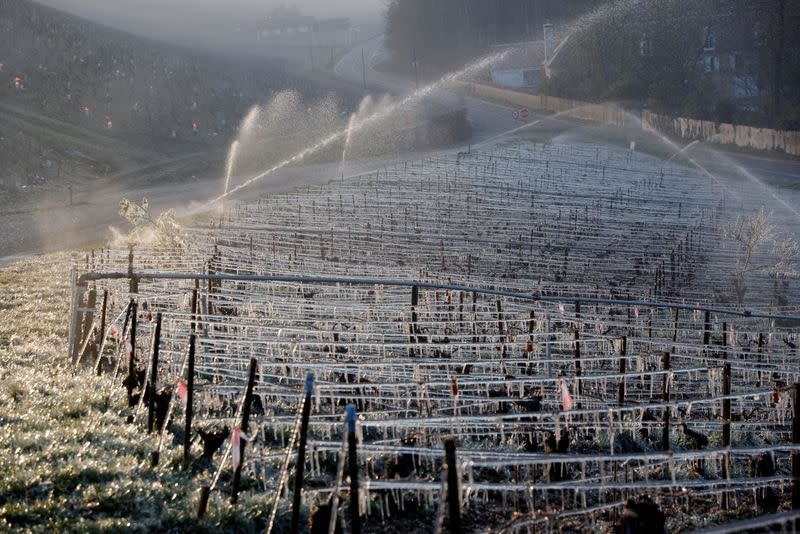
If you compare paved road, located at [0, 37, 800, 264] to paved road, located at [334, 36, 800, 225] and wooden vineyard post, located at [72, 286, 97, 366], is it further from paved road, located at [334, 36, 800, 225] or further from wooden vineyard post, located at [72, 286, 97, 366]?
wooden vineyard post, located at [72, 286, 97, 366]

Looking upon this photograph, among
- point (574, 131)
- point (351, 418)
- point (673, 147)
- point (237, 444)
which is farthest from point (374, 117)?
point (351, 418)

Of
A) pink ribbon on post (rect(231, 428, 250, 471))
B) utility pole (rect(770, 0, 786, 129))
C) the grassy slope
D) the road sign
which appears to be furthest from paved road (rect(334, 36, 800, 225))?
pink ribbon on post (rect(231, 428, 250, 471))

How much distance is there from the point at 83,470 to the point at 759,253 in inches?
837

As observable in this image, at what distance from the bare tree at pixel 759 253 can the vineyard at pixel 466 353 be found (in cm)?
27

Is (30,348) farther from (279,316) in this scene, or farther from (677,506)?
(677,506)

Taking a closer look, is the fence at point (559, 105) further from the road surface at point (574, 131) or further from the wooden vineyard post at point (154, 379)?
the wooden vineyard post at point (154, 379)

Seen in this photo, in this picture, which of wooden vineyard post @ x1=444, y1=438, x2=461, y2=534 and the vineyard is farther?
the vineyard

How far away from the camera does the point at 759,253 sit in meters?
25.9

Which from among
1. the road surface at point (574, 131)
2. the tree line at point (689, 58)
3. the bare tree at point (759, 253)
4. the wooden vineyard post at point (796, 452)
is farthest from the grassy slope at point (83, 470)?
the tree line at point (689, 58)

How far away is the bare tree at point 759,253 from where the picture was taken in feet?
76.6

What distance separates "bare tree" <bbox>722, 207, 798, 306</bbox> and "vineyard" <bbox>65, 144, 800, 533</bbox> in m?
0.27

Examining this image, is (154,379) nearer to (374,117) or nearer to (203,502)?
(203,502)

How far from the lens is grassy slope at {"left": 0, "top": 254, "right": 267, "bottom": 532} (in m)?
7.37

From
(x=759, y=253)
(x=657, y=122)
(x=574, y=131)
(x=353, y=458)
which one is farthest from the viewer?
(x=657, y=122)
